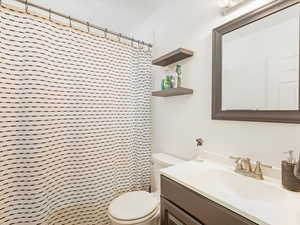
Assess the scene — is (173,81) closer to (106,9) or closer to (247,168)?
(247,168)

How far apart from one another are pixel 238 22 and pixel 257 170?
99cm

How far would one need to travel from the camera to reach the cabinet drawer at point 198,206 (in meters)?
0.66

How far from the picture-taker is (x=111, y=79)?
5.16ft

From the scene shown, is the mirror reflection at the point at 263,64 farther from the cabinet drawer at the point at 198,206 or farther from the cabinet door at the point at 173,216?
the cabinet door at the point at 173,216

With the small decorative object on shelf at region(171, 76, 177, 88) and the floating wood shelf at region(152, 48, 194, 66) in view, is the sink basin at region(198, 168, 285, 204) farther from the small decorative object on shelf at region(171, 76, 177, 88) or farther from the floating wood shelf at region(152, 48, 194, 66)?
the floating wood shelf at region(152, 48, 194, 66)

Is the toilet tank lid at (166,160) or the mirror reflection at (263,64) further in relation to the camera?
the toilet tank lid at (166,160)

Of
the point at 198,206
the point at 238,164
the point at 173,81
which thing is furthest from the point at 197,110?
the point at 198,206

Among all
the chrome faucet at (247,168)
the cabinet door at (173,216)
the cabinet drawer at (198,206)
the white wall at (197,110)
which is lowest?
the cabinet door at (173,216)

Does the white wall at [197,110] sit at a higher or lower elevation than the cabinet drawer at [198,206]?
higher

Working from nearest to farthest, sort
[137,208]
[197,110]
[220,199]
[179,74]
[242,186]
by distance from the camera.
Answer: [220,199] → [242,186] → [137,208] → [197,110] → [179,74]

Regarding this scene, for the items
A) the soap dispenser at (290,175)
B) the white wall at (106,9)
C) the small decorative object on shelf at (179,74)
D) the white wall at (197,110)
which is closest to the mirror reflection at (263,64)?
the white wall at (197,110)

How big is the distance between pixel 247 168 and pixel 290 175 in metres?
0.22

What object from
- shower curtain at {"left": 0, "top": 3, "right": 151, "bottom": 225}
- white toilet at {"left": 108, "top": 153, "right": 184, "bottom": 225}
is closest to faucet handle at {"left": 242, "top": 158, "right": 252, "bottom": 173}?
white toilet at {"left": 108, "top": 153, "right": 184, "bottom": 225}

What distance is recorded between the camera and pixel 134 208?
1223mm
